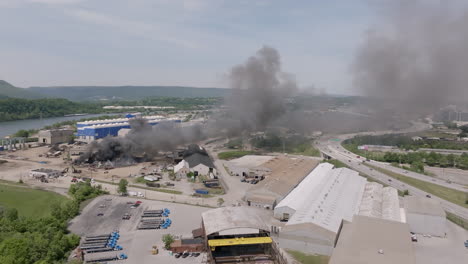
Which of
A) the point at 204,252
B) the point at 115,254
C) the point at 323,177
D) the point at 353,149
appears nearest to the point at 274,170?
the point at 323,177

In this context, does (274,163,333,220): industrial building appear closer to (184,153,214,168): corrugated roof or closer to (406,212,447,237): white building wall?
(406,212,447,237): white building wall

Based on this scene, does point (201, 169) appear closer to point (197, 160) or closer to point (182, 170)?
point (197, 160)

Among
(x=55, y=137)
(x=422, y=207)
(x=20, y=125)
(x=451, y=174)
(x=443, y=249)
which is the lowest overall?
(x=451, y=174)

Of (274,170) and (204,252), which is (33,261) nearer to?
(204,252)

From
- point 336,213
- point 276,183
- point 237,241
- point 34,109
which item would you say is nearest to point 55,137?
point 276,183

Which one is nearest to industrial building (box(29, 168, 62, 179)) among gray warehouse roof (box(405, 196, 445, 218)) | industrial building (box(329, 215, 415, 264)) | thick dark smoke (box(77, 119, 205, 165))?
thick dark smoke (box(77, 119, 205, 165))

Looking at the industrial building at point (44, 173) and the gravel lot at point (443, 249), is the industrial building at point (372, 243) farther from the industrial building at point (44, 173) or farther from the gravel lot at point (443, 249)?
the industrial building at point (44, 173)

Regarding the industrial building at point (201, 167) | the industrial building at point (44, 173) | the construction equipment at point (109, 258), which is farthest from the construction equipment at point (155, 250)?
the industrial building at point (44, 173)
